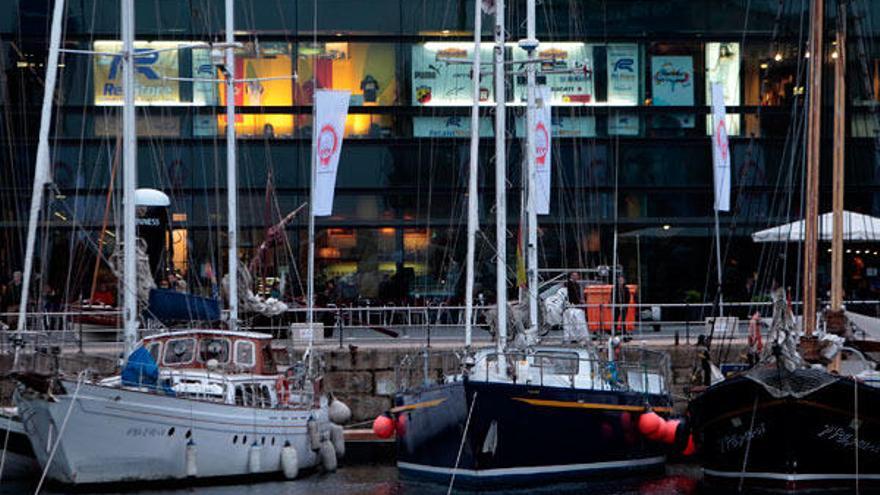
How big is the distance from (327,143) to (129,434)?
10.8m

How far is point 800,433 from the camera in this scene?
30688 millimetres

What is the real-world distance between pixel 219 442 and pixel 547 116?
12947 mm

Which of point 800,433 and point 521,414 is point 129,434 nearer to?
point 521,414

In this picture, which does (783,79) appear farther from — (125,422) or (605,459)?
(125,422)

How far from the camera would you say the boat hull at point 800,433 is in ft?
100

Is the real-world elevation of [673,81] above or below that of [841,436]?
above

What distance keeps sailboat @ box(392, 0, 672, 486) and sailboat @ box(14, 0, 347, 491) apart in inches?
74.8

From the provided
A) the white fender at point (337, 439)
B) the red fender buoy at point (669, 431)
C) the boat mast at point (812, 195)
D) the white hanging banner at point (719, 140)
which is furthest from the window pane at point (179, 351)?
the white hanging banner at point (719, 140)

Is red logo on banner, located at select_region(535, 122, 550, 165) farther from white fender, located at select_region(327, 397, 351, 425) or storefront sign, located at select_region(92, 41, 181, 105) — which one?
storefront sign, located at select_region(92, 41, 181, 105)

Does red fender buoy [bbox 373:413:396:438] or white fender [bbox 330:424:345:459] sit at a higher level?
red fender buoy [bbox 373:413:396:438]

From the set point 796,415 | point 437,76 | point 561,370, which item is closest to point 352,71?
point 437,76

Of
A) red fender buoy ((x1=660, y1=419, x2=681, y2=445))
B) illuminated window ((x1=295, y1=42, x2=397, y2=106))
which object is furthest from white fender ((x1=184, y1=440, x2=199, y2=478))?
illuminated window ((x1=295, y1=42, x2=397, y2=106))

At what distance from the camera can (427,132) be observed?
1998 inches

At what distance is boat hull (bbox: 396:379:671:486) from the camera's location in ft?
102
